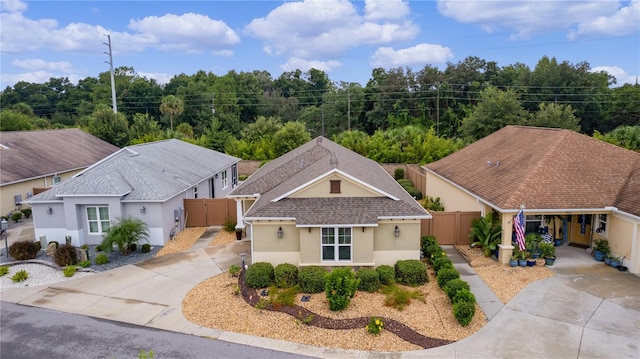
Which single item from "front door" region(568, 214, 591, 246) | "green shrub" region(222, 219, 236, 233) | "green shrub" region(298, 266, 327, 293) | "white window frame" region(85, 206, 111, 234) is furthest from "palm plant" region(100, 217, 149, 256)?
"front door" region(568, 214, 591, 246)

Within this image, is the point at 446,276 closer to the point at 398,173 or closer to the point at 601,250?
the point at 601,250

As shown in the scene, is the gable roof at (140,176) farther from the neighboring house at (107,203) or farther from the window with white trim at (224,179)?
the window with white trim at (224,179)

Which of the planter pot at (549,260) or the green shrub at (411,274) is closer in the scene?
the green shrub at (411,274)

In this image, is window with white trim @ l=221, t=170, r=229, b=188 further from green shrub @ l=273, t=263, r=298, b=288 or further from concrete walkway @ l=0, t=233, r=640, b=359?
green shrub @ l=273, t=263, r=298, b=288

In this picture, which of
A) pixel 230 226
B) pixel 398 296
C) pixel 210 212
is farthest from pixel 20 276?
pixel 398 296

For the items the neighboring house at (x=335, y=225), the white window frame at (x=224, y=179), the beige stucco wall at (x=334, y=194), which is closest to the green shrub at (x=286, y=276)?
the neighboring house at (x=335, y=225)

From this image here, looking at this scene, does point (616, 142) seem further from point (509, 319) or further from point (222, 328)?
point (222, 328)

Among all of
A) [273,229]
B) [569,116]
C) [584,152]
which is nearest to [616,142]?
[569,116]
